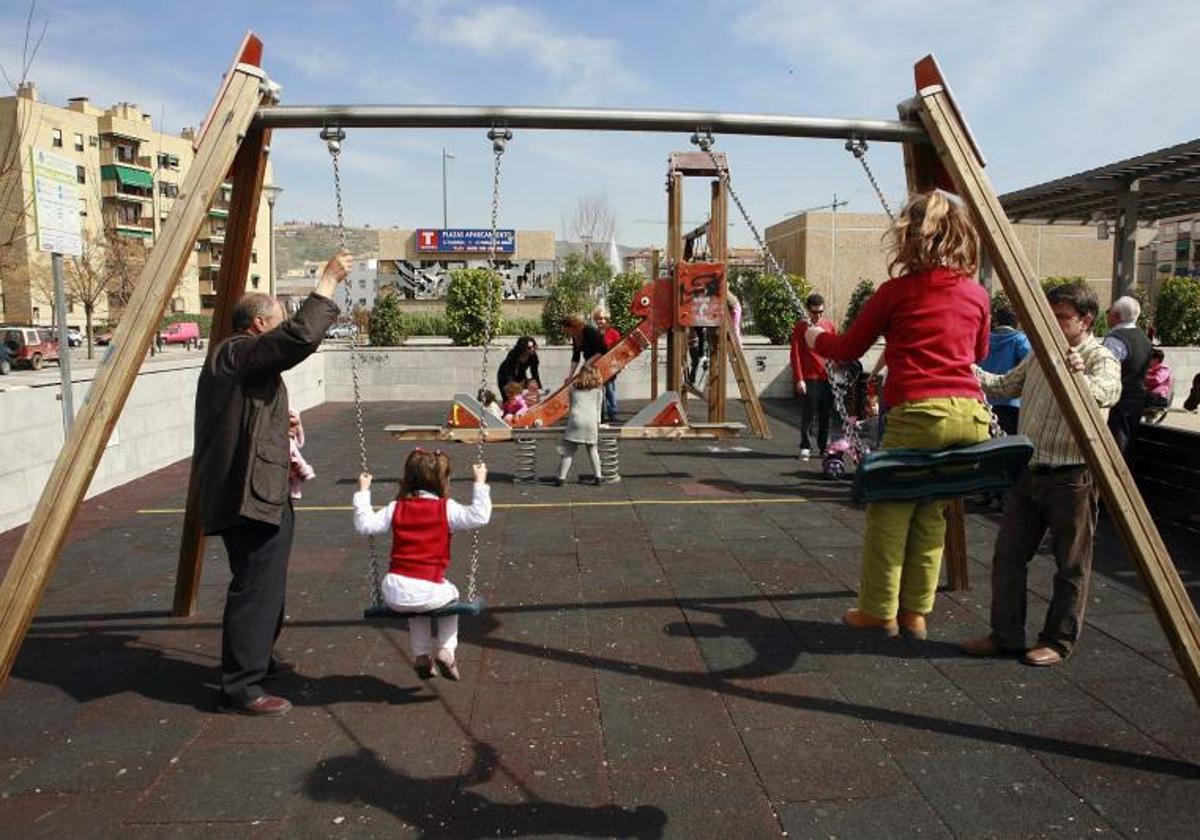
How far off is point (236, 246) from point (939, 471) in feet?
11.3

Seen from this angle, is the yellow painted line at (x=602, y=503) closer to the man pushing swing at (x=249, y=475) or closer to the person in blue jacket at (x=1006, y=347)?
the person in blue jacket at (x=1006, y=347)

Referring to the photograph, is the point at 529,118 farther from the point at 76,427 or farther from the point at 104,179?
the point at 104,179

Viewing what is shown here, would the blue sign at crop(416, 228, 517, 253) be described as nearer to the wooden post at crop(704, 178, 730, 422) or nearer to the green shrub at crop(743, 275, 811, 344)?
the green shrub at crop(743, 275, 811, 344)

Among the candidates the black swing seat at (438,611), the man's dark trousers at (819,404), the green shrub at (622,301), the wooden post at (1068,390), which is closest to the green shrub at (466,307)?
the green shrub at (622,301)

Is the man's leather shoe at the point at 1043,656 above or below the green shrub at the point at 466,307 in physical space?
below

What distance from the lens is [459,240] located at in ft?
243

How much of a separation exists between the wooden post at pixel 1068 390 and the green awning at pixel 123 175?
79684mm

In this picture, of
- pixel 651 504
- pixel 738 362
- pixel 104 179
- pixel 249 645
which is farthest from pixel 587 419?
pixel 104 179

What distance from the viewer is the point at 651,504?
7590 millimetres

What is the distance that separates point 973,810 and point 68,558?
18.8ft

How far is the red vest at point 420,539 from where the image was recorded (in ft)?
11.9

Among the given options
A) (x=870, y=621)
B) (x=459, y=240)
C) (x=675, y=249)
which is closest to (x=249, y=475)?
(x=870, y=621)

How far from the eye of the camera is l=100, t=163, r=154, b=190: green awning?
70438 mm

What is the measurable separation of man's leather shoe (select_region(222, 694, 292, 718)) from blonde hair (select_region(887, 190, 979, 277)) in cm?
298
